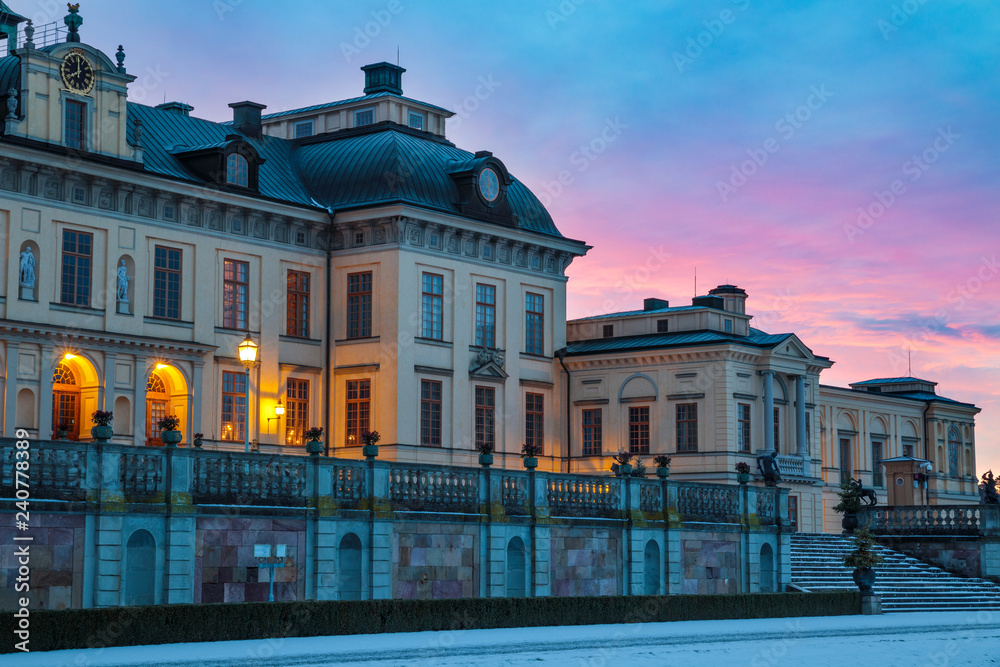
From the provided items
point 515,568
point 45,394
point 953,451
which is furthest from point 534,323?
point 953,451

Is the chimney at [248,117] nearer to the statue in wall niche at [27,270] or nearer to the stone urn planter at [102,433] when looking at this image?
the statue in wall niche at [27,270]

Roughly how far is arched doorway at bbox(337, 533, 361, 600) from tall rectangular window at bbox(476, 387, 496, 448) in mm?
22906

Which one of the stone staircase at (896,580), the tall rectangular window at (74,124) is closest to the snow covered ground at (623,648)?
the stone staircase at (896,580)

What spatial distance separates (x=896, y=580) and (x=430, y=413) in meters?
17.4

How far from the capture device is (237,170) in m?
53.4

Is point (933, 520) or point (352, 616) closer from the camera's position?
point (352, 616)

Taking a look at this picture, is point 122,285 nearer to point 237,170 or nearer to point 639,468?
point 237,170

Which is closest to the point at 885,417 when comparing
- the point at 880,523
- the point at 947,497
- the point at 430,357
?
the point at 947,497

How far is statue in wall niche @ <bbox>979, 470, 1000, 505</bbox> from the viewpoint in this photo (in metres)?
57.8

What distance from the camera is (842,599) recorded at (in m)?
45.6

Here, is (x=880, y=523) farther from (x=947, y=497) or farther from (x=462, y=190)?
(x=947, y=497)

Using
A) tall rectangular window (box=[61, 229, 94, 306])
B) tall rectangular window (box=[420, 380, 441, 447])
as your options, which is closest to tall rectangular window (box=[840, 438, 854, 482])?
tall rectangular window (box=[420, 380, 441, 447])

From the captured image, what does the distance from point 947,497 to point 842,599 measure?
43711mm

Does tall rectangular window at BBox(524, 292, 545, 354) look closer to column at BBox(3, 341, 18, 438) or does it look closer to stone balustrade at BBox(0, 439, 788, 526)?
stone balustrade at BBox(0, 439, 788, 526)
